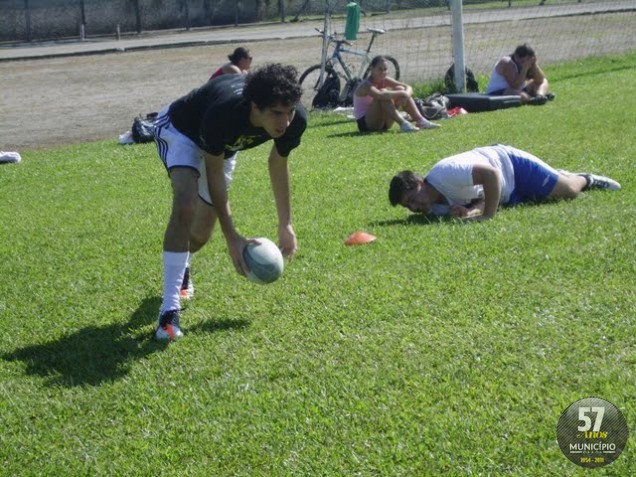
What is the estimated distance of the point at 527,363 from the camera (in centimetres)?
518

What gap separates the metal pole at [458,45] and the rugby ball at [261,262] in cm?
1332

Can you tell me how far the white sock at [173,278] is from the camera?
20.5 ft

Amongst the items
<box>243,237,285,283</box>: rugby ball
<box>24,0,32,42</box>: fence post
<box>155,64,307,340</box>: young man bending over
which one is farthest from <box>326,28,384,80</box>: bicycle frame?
<box>24,0,32,42</box>: fence post

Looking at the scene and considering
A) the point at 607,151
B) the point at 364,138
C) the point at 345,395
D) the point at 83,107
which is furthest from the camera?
the point at 83,107

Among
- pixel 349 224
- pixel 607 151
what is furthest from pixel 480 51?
pixel 349 224

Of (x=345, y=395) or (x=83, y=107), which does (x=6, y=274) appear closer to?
(x=345, y=395)

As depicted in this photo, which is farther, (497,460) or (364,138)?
(364,138)

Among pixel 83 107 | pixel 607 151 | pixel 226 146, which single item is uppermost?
pixel 226 146

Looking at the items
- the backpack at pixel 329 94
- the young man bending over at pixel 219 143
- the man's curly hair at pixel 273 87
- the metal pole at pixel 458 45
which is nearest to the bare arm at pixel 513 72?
the metal pole at pixel 458 45

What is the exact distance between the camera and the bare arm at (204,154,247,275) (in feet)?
20.0

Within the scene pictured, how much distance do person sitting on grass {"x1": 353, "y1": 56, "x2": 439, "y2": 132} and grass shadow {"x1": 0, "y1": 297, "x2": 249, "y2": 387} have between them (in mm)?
9167

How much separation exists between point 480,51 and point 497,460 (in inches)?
954

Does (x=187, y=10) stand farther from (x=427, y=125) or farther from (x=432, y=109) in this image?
(x=427, y=125)

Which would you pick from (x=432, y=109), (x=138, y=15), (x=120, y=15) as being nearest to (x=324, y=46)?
(x=432, y=109)
